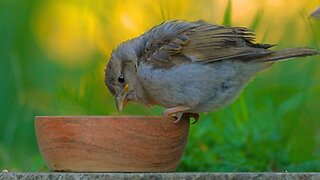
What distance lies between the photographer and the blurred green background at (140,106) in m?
5.13

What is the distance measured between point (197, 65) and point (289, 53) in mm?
358

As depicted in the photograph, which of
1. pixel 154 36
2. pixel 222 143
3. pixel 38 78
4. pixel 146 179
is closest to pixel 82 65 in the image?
pixel 38 78

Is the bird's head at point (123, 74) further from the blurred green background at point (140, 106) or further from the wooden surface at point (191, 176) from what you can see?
the wooden surface at point (191, 176)

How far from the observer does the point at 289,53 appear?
13.7 ft

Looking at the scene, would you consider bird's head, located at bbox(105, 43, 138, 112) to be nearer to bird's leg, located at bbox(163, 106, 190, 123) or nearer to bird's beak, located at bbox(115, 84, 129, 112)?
bird's beak, located at bbox(115, 84, 129, 112)

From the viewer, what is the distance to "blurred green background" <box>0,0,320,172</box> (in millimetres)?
5133

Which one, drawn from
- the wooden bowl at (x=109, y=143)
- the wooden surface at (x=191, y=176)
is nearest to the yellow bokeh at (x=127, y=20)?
the wooden bowl at (x=109, y=143)

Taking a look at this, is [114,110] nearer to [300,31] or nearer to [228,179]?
[300,31]

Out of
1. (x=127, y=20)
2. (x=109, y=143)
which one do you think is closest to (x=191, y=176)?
(x=109, y=143)

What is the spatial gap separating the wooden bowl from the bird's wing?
516 mm

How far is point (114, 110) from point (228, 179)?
1.95 metres

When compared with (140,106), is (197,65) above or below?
above

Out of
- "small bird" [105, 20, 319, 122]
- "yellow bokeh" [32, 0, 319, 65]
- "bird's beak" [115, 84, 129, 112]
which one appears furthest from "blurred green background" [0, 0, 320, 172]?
"small bird" [105, 20, 319, 122]

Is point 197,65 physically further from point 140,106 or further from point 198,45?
point 140,106
